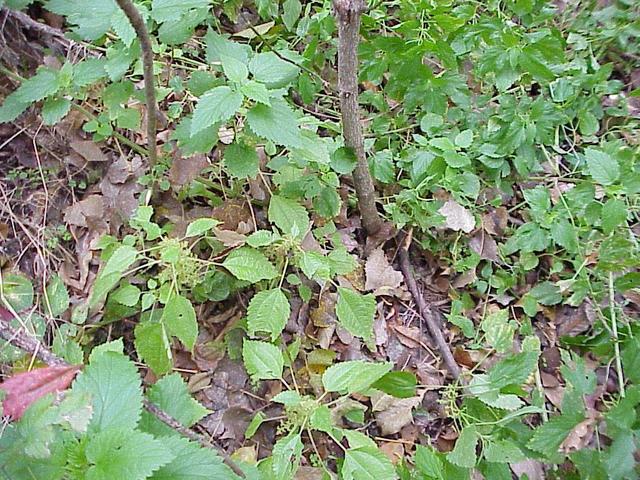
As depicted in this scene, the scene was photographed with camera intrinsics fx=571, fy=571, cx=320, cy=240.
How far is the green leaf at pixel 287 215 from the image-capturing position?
1741mm

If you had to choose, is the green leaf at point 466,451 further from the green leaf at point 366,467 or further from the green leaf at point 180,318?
the green leaf at point 180,318

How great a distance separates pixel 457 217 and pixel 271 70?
37.0 inches

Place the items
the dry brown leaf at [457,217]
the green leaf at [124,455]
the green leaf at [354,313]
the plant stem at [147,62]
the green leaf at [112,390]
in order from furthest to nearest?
the dry brown leaf at [457,217] < the green leaf at [354,313] < the plant stem at [147,62] < the green leaf at [112,390] < the green leaf at [124,455]

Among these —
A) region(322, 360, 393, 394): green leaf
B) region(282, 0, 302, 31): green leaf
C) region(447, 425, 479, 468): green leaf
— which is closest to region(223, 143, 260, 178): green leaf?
region(322, 360, 393, 394): green leaf

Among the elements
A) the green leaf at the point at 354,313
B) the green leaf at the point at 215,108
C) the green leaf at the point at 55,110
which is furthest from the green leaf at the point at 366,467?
the green leaf at the point at 55,110

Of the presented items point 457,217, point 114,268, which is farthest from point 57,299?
point 457,217

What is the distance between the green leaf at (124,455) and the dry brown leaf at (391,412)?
3.41 feet

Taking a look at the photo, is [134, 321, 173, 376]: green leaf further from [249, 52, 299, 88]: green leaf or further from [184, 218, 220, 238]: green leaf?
[249, 52, 299, 88]: green leaf

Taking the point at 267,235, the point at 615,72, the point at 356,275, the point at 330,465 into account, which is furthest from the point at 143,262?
the point at 615,72

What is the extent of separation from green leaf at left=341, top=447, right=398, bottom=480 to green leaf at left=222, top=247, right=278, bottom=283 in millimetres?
525

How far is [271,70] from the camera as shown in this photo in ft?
4.90

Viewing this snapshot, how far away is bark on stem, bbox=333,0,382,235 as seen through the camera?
1.41m

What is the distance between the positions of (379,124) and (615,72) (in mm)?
1253

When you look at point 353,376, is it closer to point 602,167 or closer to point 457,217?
point 457,217
